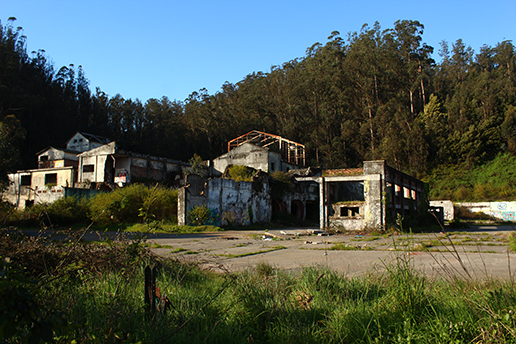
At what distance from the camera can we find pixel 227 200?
991 inches

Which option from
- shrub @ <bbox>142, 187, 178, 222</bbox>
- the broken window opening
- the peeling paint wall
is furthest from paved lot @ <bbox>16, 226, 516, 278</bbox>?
the peeling paint wall

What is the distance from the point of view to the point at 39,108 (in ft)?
181

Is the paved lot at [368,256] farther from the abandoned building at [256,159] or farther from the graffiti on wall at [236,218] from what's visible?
the abandoned building at [256,159]

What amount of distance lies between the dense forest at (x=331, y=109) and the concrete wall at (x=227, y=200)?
24.4 m

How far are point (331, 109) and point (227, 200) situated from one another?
3648cm

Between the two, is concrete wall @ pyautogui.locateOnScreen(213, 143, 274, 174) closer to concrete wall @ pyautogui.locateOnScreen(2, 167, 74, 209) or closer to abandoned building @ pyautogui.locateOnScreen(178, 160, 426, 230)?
abandoned building @ pyautogui.locateOnScreen(178, 160, 426, 230)

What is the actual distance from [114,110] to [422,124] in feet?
170

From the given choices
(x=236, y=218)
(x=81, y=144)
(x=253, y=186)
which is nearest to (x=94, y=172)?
(x=81, y=144)

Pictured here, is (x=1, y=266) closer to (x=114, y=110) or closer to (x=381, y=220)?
(x=381, y=220)

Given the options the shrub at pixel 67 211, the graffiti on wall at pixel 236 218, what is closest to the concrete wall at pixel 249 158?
the graffiti on wall at pixel 236 218

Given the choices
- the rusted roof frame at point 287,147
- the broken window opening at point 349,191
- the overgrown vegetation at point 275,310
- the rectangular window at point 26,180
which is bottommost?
the overgrown vegetation at point 275,310

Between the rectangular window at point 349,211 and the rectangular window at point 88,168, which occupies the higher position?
the rectangular window at point 88,168

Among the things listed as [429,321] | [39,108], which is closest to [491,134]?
[429,321]

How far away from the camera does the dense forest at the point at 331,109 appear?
4600 cm
